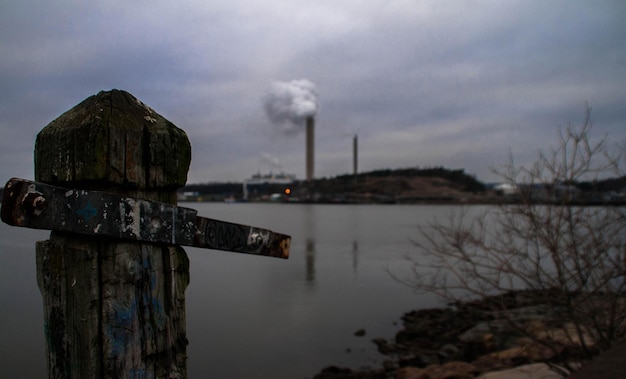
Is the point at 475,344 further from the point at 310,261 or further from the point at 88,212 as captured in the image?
the point at 310,261

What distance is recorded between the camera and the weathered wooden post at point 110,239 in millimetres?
1296

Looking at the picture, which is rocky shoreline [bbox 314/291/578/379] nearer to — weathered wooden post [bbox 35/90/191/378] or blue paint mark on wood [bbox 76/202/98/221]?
weathered wooden post [bbox 35/90/191/378]

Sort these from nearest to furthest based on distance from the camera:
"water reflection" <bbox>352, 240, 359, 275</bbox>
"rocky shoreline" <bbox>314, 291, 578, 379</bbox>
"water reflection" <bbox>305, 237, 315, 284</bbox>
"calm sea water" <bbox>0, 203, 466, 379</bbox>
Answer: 1. "rocky shoreline" <bbox>314, 291, 578, 379</bbox>
2. "calm sea water" <bbox>0, 203, 466, 379</bbox>
3. "water reflection" <bbox>305, 237, 315, 284</bbox>
4. "water reflection" <bbox>352, 240, 359, 275</bbox>

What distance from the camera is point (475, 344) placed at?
9125 millimetres

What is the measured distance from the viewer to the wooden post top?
131cm

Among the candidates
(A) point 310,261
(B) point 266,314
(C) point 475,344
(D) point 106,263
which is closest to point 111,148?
(D) point 106,263

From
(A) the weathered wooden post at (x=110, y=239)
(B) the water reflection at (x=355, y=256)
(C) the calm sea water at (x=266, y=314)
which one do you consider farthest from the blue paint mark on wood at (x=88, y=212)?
(B) the water reflection at (x=355, y=256)

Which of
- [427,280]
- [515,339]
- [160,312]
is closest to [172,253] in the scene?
[160,312]

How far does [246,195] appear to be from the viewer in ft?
359

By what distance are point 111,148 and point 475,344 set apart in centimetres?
930

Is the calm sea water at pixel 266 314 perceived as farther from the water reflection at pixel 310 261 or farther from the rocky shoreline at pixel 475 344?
the rocky shoreline at pixel 475 344

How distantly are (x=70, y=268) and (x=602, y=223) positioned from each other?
600 centimetres

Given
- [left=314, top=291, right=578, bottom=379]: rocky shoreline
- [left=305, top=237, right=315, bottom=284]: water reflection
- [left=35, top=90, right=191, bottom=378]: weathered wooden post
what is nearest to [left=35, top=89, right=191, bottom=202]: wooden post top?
[left=35, top=90, right=191, bottom=378]: weathered wooden post

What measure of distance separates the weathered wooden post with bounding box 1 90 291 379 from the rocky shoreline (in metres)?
5.67
